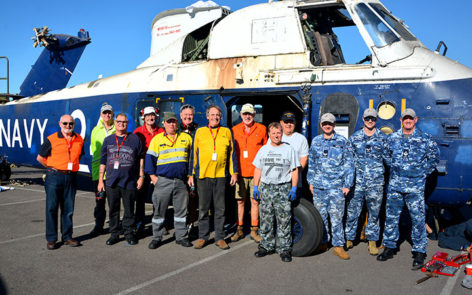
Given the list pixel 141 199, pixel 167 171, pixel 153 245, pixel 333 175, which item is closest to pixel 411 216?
pixel 333 175

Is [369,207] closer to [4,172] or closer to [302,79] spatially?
[302,79]

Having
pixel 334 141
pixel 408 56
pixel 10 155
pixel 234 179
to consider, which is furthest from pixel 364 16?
pixel 10 155

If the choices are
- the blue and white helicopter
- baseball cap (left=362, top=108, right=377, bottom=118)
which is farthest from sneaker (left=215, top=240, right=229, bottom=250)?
baseball cap (left=362, top=108, right=377, bottom=118)

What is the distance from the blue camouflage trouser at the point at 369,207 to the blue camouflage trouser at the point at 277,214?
92 centimetres

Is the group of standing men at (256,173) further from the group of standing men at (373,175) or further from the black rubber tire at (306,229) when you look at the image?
the black rubber tire at (306,229)

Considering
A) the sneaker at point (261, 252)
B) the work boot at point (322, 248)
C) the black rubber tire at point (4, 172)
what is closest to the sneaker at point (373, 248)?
the work boot at point (322, 248)

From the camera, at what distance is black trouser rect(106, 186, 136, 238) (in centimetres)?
543

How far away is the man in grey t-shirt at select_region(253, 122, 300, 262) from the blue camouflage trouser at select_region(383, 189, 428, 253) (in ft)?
4.11

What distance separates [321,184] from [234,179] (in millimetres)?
1181

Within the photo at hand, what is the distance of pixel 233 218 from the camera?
7039 millimetres

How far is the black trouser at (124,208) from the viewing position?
543 cm

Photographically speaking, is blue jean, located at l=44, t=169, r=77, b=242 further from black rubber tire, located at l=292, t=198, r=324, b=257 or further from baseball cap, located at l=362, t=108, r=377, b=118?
baseball cap, located at l=362, t=108, r=377, b=118

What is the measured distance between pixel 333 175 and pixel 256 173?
100cm

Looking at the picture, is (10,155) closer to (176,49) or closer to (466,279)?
(176,49)
